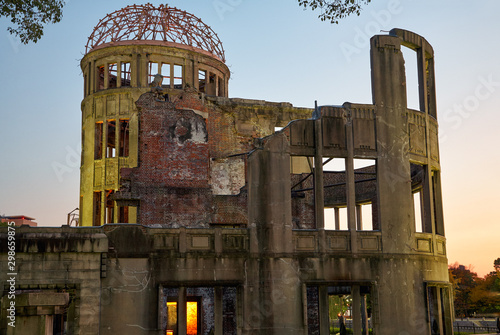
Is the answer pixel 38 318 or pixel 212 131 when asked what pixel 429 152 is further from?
pixel 38 318

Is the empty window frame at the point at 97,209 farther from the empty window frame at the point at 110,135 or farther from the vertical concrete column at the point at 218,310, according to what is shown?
the vertical concrete column at the point at 218,310

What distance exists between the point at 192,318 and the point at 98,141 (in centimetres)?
1511

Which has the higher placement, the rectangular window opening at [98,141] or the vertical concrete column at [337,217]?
the rectangular window opening at [98,141]

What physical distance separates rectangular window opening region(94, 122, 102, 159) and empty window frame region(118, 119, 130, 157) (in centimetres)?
136

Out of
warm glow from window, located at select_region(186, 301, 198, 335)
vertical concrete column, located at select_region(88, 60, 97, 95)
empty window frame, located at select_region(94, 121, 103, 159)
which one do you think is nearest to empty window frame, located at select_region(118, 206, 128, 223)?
empty window frame, located at select_region(94, 121, 103, 159)

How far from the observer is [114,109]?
125ft

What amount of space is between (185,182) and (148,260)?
6495 mm

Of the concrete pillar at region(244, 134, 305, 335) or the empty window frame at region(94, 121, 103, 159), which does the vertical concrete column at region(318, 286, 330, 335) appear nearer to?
the concrete pillar at region(244, 134, 305, 335)

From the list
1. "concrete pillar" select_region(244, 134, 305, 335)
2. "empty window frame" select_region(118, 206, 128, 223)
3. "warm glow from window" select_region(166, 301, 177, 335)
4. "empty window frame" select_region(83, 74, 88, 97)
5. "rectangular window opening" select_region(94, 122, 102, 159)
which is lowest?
"warm glow from window" select_region(166, 301, 177, 335)

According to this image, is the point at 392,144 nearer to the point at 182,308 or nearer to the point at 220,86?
the point at 182,308

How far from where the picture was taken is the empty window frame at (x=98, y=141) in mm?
38344

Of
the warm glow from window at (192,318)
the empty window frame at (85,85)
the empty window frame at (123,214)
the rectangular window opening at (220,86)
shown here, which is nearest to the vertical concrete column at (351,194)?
the warm glow from window at (192,318)

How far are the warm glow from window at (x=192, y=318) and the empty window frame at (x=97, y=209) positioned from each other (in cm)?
1083

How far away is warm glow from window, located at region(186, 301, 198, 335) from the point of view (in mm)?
29031
